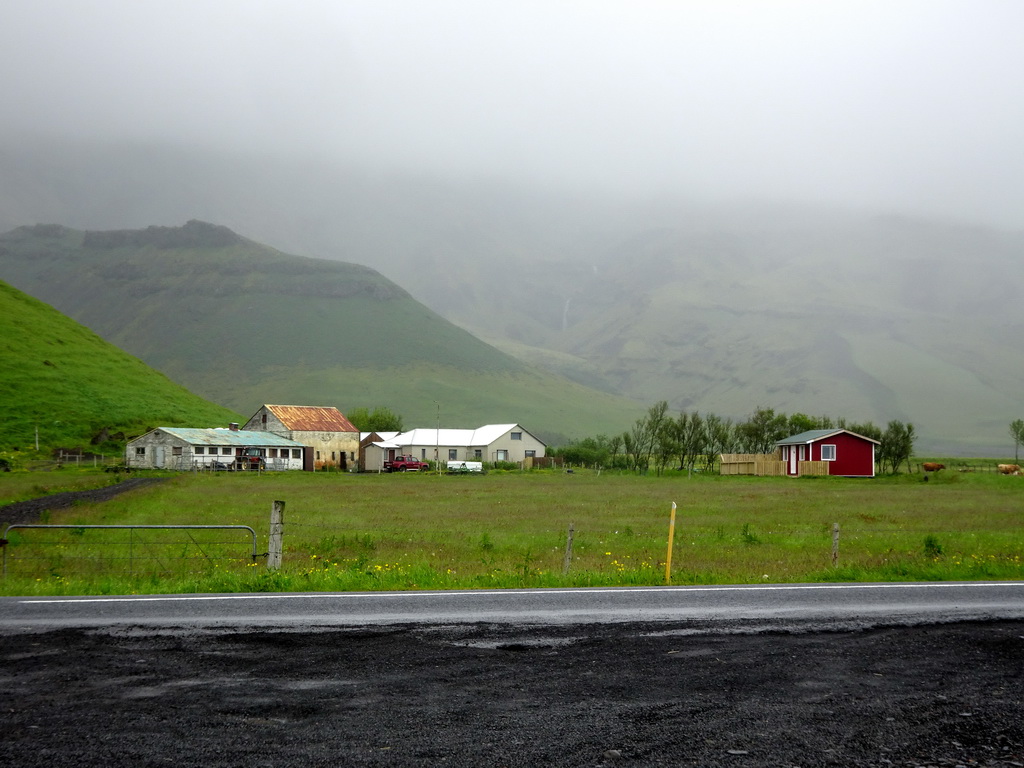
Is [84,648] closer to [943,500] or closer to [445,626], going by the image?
[445,626]

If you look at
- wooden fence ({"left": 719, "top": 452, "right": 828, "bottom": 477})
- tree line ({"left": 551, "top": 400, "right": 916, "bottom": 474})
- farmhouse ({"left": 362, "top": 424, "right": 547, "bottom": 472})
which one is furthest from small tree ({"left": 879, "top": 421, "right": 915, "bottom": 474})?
farmhouse ({"left": 362, "top": 424, "right": 547, "bottom": 472})

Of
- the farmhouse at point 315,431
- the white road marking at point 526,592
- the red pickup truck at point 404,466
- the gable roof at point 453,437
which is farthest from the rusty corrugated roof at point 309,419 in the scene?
the white road marking at point 526,592

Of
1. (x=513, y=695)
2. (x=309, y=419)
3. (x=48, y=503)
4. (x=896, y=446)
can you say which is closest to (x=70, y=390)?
(x=309, y=419)

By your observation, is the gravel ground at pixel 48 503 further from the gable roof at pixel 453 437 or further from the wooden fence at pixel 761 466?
the gable roof at pixel 453 437

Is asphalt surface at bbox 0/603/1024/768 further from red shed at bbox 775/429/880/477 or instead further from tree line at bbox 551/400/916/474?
tree line at bbox 551/400/916/474

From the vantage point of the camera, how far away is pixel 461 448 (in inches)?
4884

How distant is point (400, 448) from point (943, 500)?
85.3 m

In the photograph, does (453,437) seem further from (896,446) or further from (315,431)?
(896,446)

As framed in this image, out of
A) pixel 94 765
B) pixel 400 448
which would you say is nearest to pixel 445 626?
pixel 94 765

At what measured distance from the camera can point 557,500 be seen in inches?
1937

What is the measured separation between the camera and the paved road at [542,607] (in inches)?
480

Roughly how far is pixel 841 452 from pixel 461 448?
56.1 m

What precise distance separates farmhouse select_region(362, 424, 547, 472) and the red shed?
46.2m

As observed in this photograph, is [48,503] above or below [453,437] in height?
below
